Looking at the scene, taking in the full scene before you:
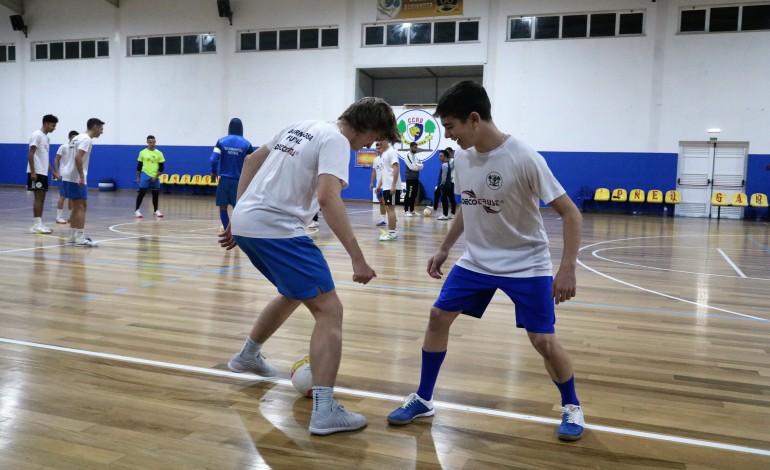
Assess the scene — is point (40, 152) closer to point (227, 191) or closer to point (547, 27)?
point (227, 191)

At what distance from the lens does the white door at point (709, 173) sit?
64.4ft

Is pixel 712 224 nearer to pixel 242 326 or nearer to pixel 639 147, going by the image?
pixel 639 147

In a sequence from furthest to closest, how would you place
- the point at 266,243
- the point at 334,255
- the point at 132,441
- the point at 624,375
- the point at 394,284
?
the point at 334,255 → the point at 394,284 → the point at 624,375 → the point at 266,243 → the point at 132,441

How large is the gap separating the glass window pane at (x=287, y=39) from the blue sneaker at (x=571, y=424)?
72.9 feet

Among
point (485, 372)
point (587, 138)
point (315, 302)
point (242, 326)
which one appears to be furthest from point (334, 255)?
point (587, 138)

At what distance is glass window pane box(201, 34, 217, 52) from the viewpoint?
24344mm

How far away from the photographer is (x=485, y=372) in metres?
3.72

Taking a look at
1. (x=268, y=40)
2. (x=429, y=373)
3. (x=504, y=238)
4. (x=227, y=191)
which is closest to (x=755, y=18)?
(x=268, y=40)

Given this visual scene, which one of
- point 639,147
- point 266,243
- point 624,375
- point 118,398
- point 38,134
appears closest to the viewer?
point 266,243

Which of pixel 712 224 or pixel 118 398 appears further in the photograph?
pixel 712 224

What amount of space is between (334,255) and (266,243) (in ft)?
19.2

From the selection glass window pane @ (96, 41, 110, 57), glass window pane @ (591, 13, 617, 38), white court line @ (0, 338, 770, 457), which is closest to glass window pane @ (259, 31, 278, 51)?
glass window pane @ (96, 41, 110, 57)

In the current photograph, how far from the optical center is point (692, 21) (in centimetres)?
1942

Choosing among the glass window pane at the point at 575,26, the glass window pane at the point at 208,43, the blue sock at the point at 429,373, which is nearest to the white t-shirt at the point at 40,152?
the blue sock at the point at 429,373
